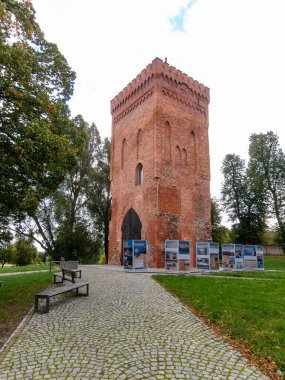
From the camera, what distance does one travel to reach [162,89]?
20.0m

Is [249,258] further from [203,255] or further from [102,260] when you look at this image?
[102,260]

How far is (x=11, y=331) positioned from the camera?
522 centimetres

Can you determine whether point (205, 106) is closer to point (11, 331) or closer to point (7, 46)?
point (7, 46)

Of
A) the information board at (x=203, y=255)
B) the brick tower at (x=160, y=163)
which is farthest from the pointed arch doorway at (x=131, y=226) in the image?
the information board at (x=203, y=255)

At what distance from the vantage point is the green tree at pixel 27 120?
7.10m

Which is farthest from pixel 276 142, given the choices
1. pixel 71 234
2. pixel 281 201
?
pixel 71 234

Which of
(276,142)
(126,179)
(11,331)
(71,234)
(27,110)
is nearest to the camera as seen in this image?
(11,331)

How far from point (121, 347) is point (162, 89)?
1843 cm

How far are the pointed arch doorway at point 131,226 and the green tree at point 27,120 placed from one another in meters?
10.7

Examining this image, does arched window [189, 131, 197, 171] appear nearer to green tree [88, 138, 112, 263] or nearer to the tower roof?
the tower roof

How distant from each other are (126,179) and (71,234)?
324 inches

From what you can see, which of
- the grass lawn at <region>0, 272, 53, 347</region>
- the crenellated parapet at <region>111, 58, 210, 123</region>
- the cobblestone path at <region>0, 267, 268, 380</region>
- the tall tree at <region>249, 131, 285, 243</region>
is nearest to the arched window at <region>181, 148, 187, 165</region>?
the crenellated parapet at <region>111, 58, 210, 123</region>

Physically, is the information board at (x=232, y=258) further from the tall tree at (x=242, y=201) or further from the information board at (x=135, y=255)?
the tall tree at (x=242, y=201)

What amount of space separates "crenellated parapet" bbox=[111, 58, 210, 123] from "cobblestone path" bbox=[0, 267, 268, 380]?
17.1 metres
